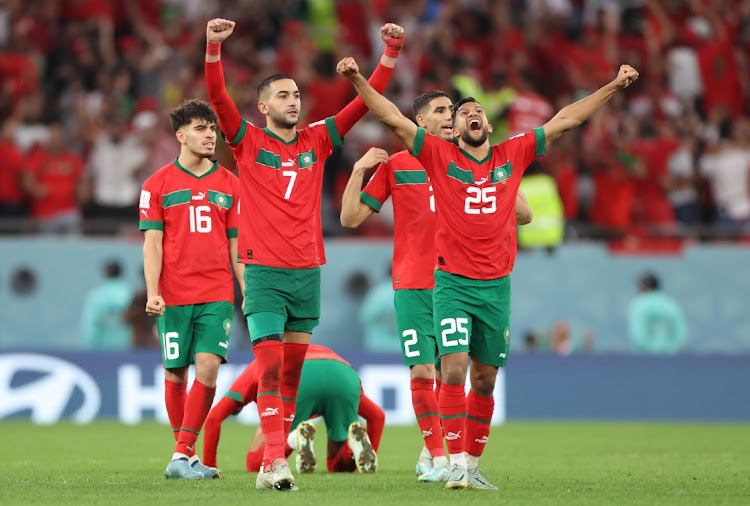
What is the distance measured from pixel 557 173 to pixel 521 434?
17.3 feet

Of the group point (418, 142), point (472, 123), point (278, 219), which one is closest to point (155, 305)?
point (278, 219)

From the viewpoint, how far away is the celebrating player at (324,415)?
9.87 meters

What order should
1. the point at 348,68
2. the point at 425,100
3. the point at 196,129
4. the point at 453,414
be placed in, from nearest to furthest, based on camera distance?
the point at 348,68 → the point at 453,414 → the point at 196,129 → the point at 425,100

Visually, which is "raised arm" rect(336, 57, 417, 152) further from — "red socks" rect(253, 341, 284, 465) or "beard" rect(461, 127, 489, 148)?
"red socks" rect(253, 341, 284, 465)

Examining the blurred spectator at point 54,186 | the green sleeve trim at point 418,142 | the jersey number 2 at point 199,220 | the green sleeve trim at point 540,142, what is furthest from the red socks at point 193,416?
the blurred spectator at point 54,186

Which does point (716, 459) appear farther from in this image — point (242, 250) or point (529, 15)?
point (529, 15)

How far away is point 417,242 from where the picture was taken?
32.2ft

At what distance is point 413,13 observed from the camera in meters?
22.1

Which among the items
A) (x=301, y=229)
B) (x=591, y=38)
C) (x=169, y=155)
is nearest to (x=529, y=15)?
(x=591, y=38)

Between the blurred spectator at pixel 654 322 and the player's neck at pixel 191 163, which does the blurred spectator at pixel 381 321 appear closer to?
the blurred spectator at pixel 654 322

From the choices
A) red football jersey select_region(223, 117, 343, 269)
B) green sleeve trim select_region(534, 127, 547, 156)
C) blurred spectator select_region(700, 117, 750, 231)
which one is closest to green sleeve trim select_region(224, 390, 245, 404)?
red football jersey select_region(223, 117, 343, 269)

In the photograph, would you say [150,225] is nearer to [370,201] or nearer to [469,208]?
[370,201]

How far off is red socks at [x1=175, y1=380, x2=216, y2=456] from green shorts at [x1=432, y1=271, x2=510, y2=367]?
1866 millimetres

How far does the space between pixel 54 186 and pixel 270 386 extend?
33.3 feet
